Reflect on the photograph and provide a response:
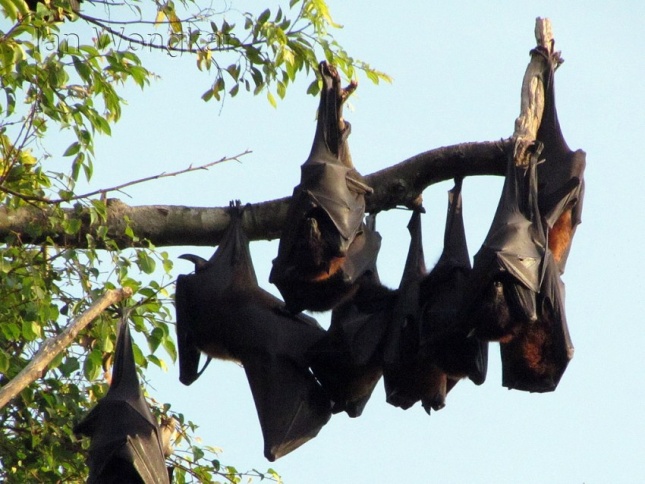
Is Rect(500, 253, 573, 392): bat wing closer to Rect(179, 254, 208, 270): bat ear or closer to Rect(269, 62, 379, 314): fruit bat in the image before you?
Rect(269, 62, 379, 314): fruit bat

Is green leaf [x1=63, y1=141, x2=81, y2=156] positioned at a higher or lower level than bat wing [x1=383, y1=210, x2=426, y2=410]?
higher

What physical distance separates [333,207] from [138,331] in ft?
Answer: 6.93

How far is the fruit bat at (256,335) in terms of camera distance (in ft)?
19.5

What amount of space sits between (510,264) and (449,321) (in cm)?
47

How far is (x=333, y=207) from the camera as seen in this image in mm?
5742

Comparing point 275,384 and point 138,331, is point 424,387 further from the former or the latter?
point 138,331

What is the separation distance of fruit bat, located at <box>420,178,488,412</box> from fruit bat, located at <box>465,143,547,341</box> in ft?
0.55

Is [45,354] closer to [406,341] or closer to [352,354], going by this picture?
[352,354]

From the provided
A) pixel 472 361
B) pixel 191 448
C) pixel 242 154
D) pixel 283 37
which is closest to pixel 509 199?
pixel 472 361

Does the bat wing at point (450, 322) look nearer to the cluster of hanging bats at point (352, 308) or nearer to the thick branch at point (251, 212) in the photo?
the cluster of hanging bats at point (352, 308)

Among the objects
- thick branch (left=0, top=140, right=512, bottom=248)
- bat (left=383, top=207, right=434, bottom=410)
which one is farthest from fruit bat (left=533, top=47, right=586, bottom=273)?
bat (left=383, top=207, right=434, bottom=410)

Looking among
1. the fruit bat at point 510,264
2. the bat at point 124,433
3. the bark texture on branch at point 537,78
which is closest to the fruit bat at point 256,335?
the bat at point 124,433

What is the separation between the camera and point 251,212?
20.1 feet

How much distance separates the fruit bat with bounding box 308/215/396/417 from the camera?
5.78m
